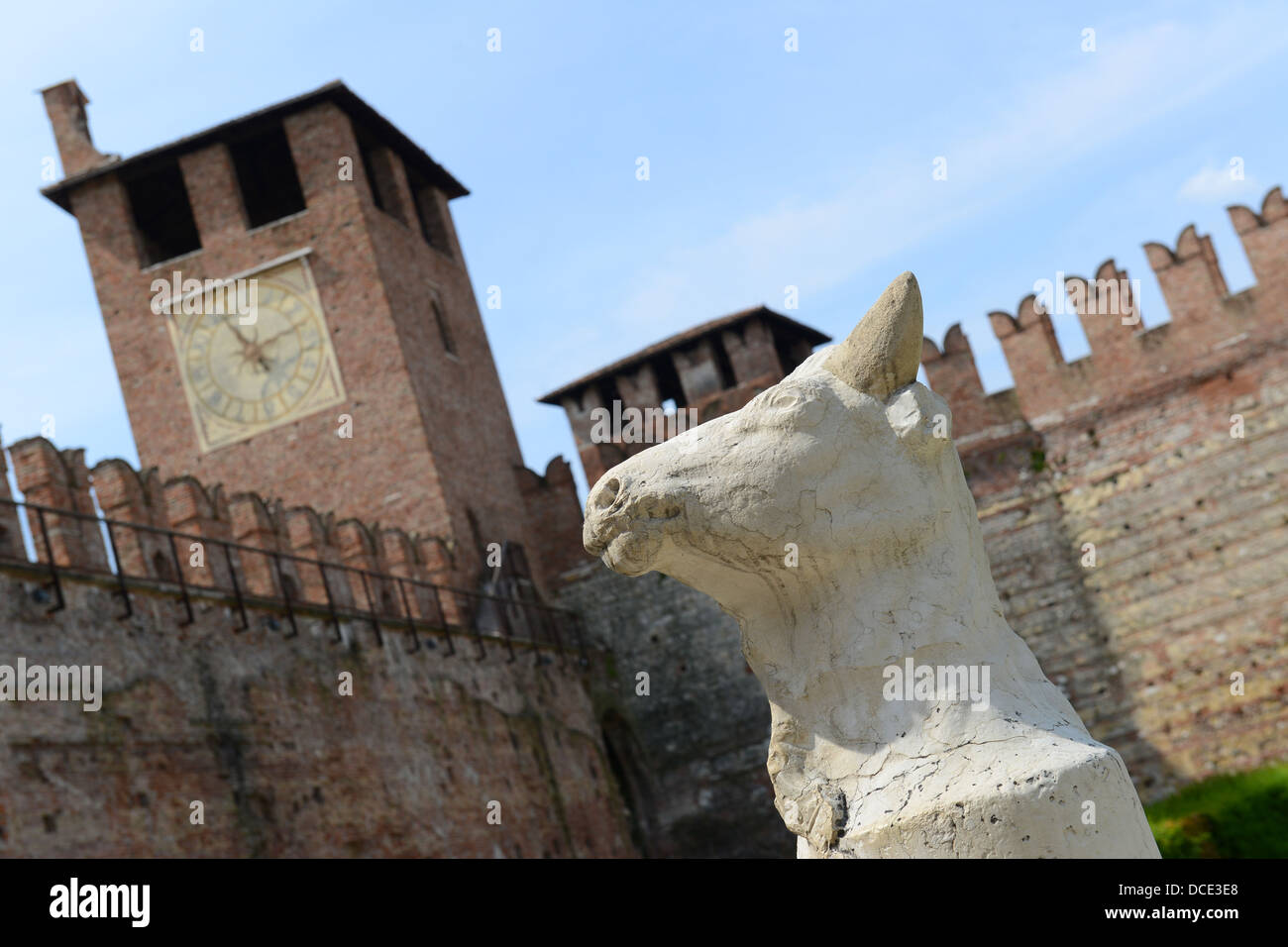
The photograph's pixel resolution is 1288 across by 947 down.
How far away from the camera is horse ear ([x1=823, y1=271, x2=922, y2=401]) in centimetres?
288

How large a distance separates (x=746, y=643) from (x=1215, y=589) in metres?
17.0

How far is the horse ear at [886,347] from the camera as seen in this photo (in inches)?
113

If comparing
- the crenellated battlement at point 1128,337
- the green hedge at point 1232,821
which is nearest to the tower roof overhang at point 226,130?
the crenellated battlement at point 1128,337

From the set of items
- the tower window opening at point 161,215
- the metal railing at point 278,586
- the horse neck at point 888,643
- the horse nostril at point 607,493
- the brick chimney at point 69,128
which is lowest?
the horse neck at point 888,643

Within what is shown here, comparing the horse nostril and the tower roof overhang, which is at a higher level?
the tower roof overhang

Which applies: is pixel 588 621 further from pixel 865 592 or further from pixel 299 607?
pixel 865 592

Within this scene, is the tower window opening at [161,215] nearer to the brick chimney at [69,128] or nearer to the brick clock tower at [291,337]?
the brick clock tower at [291,337]

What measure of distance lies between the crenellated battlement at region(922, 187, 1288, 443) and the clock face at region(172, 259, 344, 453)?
8.57m

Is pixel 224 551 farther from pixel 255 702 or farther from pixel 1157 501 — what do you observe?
pixel 1157 501

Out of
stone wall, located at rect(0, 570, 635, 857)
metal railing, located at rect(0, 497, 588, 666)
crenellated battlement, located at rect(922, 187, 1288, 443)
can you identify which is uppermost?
crenellated battlement, located at rect(922, 187, 1288, 443)

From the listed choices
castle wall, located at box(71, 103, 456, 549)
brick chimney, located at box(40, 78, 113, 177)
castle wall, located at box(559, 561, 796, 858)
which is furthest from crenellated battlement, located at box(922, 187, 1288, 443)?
brick chimney, located at box(40, 78, 113, 177)

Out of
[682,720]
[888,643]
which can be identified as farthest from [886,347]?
[682,720]

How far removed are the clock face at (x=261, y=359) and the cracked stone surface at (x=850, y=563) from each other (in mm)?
18449

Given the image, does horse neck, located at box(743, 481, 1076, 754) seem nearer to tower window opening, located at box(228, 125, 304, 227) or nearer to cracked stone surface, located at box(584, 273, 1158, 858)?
cracked stone surface, located at box(584, 273, 1158, 858)
